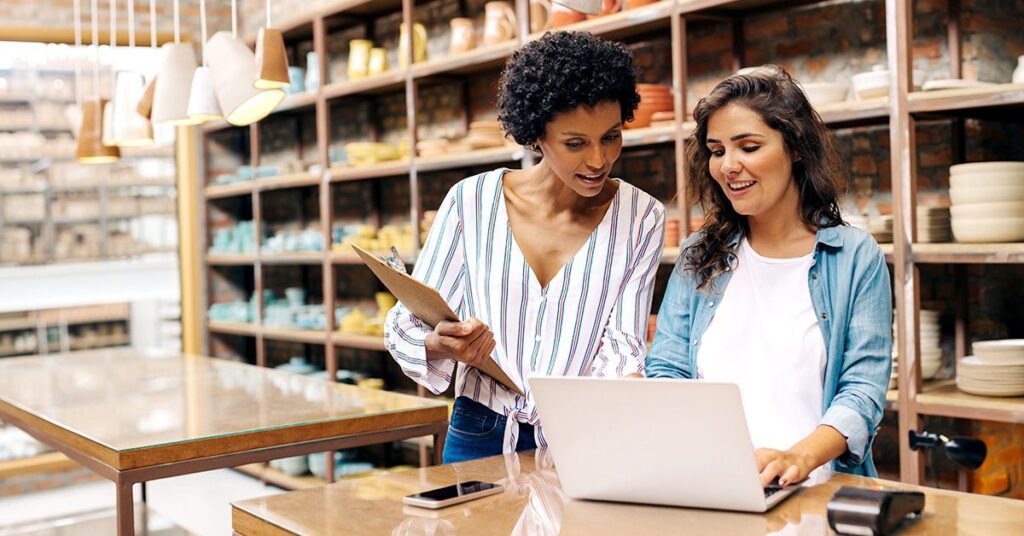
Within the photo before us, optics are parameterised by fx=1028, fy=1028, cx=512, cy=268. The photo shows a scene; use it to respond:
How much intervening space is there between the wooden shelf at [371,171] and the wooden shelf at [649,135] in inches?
56.9

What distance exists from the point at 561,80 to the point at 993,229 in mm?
1497

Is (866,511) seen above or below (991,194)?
below

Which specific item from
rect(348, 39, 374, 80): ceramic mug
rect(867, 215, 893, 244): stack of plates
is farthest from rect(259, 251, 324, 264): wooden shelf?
rect(867, 215, 893, 244): stack of plates

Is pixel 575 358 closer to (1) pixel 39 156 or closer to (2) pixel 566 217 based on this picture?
(2) pixel 566 217

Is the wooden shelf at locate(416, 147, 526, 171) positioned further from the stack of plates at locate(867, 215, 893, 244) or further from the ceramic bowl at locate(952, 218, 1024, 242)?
the ceramic bowl at locate(952, 218, 1024, 242)

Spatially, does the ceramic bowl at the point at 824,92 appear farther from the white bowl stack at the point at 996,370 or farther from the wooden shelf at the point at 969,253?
the white bowl stack at the point at 996,370

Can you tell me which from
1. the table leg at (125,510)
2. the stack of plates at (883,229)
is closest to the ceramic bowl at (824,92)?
the stack of plates at (883,229)

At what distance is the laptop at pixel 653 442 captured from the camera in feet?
4.32

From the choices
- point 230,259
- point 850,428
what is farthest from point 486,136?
point 850,428

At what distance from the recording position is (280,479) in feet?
18.3

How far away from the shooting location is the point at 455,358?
1.99 meters

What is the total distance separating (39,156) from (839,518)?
5.98 m

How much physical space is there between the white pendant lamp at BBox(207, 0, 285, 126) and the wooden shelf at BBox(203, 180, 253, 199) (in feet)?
9.52

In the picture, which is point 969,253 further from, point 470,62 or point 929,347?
point 470,62
